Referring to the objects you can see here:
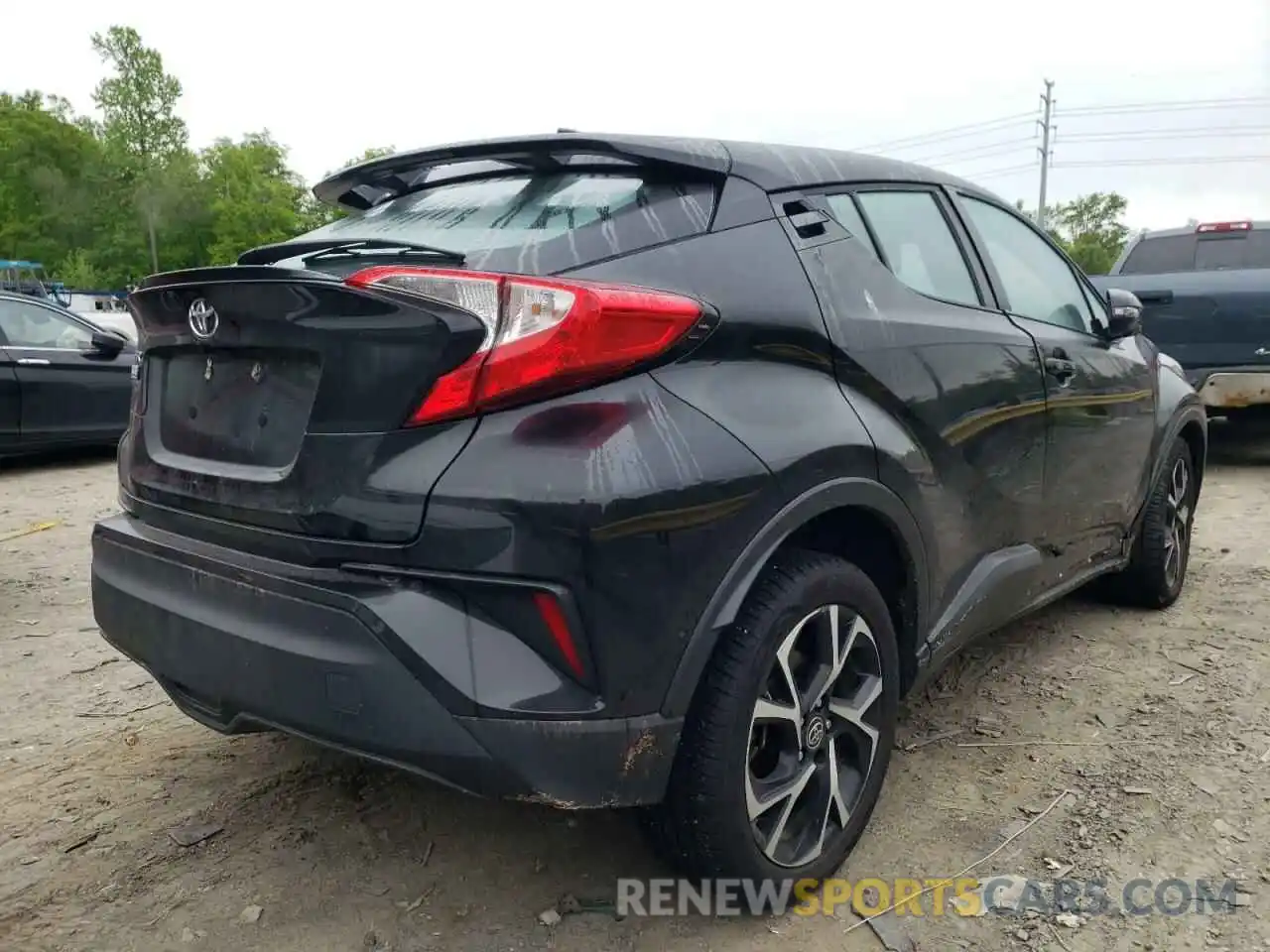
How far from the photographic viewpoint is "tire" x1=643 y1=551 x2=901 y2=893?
1.97 meters

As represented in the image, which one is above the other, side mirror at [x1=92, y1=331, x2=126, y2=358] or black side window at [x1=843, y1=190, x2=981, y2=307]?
black side window at [x1=843, y1=190, x2=981, y2=307]

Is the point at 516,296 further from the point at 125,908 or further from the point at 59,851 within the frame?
the point at 59,851

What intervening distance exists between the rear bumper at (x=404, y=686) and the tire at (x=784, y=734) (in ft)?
0.41

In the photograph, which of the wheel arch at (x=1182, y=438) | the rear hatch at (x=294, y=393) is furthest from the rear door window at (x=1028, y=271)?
the rear hatch at (x=294, y=393)

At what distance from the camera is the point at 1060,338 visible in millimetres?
3342

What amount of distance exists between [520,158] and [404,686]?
4.08ft

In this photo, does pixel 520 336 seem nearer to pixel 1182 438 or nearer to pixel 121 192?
pixel 1182 438

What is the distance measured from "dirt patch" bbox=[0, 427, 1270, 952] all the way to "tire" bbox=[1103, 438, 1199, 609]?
429 mm

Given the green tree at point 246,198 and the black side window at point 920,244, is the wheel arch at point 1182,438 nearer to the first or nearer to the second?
the black side window at point 920,244

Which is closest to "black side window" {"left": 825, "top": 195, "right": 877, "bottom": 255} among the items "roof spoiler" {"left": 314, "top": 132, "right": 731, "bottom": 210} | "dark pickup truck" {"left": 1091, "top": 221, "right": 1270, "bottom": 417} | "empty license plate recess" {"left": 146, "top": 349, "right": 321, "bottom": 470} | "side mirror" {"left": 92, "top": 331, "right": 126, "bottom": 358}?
"roof spoiler" {"left": 314, "top": 132, "right": 731, "bottom": 210}

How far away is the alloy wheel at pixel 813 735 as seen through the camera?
2.11 meters

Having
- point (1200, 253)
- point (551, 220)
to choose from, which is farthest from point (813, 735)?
point (1200, 253)

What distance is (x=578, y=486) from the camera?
1744 mm

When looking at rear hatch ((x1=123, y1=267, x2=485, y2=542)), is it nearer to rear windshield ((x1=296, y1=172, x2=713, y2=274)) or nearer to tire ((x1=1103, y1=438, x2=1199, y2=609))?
rear windshield ((x1=296, y1=172, x2=713, y2=274))
